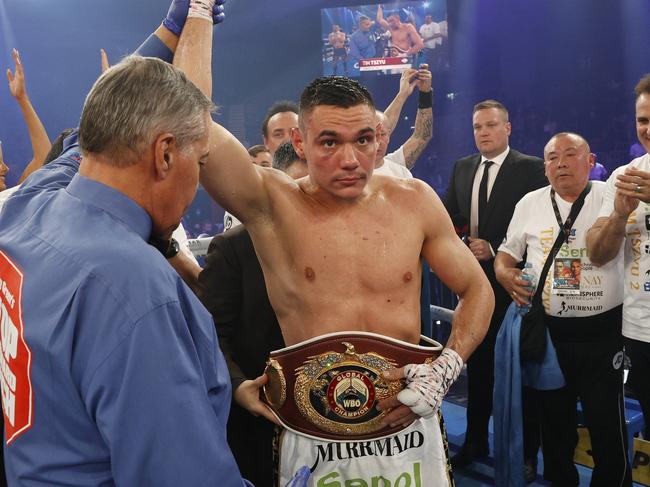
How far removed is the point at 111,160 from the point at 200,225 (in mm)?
6639

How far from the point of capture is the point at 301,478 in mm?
981

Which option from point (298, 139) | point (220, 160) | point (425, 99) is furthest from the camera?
point (425, 99)

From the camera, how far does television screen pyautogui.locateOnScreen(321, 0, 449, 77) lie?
6145mm

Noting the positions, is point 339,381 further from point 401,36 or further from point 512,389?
point 401,36

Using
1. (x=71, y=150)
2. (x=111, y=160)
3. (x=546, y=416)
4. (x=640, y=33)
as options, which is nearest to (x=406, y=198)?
(x=71, y=150)

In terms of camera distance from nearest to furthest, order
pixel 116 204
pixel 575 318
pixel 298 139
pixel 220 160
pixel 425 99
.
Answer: pixel 116 204 → pixel 220 160 → pixel 298 139 → pixel 575 318 → pixel 425 99

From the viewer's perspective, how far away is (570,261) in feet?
7.58

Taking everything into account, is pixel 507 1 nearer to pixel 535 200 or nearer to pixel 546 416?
pixel 535 200

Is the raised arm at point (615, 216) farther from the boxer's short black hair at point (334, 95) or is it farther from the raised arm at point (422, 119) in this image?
the raised arm at point (422, 119)

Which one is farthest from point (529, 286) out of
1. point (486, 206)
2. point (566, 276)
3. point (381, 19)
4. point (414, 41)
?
point (381, 19)

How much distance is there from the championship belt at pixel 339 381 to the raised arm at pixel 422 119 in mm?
2224

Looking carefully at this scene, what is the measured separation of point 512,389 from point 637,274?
2.04 ft

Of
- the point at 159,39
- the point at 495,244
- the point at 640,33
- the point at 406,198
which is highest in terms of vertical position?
the point at 640,33

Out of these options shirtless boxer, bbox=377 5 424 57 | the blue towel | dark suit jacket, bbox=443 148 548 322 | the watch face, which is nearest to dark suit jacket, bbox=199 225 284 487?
the watch face
